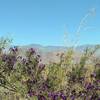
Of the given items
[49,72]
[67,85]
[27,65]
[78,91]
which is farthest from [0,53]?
[78,91]

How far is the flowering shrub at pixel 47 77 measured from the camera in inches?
238

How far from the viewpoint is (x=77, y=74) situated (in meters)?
7.37

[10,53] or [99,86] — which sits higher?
[10,53]

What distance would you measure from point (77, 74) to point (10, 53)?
7.27 ft

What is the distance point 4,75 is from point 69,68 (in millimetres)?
1495

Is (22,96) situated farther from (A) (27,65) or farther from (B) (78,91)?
(A) (27,65)

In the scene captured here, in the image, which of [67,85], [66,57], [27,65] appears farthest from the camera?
[27,65]

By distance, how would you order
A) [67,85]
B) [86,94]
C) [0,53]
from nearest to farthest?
[86,94]
[67,85]
[0,53]

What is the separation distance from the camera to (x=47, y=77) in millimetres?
7098

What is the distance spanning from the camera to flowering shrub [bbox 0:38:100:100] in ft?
19.9

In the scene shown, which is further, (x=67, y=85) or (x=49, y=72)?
(x=49, y=72)

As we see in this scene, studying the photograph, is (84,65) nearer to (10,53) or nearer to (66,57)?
(66,57)

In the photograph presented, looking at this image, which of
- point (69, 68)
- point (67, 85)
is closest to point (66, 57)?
point (69, 68)

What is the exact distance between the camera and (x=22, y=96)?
244 inches
